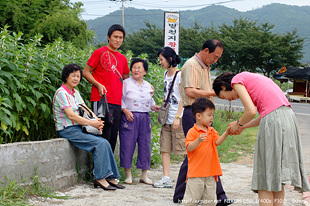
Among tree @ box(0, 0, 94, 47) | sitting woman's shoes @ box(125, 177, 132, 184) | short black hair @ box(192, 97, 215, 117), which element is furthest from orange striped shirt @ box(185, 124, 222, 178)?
tree @ box(0, 0, 94, 47)

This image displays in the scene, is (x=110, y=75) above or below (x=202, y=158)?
above

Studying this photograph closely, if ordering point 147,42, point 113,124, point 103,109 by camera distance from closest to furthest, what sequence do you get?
point 103,109 < point 113,124 < point 147,42

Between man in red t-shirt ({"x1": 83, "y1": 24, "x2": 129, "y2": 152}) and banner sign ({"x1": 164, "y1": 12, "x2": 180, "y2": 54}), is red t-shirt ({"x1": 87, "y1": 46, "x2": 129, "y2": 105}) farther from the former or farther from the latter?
banner sign ({"x1": 164, "y1": 12, "x2": 180, "y2": 54})

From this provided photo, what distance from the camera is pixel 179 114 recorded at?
4898mm

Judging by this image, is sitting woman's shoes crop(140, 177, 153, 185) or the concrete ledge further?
sitting woman's shoes crop(140, 177, 153, 185)

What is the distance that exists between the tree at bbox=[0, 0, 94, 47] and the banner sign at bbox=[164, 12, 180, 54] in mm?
16062

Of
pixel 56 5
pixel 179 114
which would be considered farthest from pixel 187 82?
pixel 56 5

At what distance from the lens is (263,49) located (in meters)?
36.0

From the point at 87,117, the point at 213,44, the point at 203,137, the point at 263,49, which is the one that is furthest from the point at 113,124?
the point at 263,49

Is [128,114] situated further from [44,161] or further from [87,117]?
[44,161]

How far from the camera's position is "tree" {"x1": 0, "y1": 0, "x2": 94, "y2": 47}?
27.0m

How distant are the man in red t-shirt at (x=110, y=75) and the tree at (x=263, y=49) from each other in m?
32.1

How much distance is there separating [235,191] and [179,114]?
4.09ft

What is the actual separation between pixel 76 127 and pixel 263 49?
3345 centimetres
